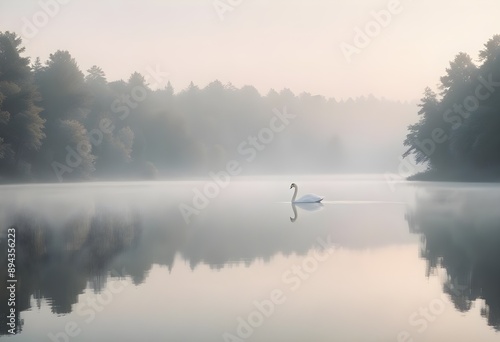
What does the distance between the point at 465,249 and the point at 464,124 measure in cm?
5750

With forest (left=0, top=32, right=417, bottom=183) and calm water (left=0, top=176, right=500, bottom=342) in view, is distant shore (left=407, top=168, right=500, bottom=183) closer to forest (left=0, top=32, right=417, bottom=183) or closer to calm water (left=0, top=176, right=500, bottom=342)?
forest (left=0, top=32, right=417, bottom=183)

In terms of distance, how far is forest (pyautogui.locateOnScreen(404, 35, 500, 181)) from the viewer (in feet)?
239

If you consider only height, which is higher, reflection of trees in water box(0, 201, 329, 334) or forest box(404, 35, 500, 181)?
forest box(404, 35, 500, 181)

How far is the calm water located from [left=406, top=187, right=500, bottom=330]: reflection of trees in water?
48mm

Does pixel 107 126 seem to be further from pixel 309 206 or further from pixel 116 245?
pixel 116 245

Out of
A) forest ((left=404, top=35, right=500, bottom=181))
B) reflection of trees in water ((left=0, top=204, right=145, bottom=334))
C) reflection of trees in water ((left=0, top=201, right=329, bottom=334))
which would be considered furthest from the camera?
forest ((left=404, top=35, right=500, bottom=181))

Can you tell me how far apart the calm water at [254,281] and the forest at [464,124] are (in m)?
45.5

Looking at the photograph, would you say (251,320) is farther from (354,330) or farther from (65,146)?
(65,146)

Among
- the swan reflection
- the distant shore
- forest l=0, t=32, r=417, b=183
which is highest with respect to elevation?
forest l=0, t=32, r=417, b=183

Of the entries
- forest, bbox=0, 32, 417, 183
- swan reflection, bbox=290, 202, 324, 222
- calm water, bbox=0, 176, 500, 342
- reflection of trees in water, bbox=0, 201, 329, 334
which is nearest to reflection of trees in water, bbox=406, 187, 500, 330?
calm water, bbox=0, 176, 500, 342

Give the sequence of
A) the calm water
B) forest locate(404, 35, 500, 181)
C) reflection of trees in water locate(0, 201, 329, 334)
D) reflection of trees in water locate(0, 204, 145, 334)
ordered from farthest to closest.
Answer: forest locate(404, 35, 500, 181) → reflection of trees in water locate(0, 201, 329, 334) → reflection of trees in water locate(0, 204, 145, 334) → the calm water

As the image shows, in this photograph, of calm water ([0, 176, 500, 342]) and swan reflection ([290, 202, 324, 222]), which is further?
swan reflection ([290, 202, 324, 222])

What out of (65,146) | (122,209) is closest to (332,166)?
(65,146)

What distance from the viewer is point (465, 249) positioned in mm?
20125
